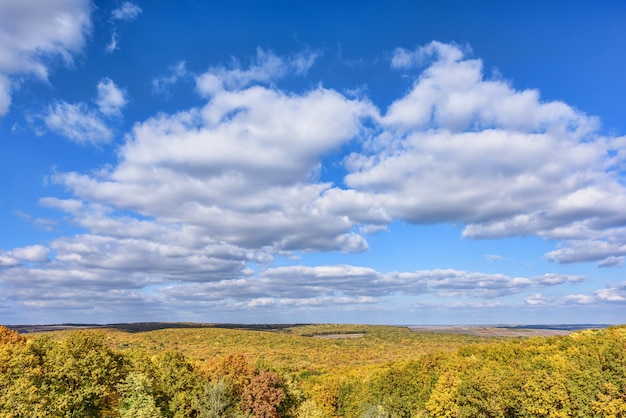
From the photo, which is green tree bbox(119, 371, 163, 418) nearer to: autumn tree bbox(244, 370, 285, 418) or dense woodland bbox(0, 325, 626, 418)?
dense woodland bbox(0, 325, 626, 418)

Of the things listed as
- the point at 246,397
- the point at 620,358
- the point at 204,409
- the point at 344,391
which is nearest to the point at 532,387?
the point at 620,358

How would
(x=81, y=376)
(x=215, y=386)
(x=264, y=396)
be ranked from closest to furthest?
(x=81, y=376) < (x=215, y=386) < (x=264, y=396)

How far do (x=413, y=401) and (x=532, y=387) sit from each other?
30948mm

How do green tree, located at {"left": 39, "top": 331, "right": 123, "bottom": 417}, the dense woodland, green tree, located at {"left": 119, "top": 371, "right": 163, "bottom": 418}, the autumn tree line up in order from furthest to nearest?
the autumn tree, green tree, located at {"left": 39, "top": 331, "right": 123, "bottom": 417}, the dense woodland, green tree, located at {"left": 119, "top": 371, "right": 163, "bottom": 418}

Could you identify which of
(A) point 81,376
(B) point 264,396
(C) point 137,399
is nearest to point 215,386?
(B) point 264,396

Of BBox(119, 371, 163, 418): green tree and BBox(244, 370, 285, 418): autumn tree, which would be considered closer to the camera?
BBox(119, 371, 163, 418): green tree

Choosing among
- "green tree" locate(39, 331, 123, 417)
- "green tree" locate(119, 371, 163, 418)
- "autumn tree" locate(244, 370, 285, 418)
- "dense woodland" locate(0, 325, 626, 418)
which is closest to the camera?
"green tree" locate(119, 371, 163, 418)

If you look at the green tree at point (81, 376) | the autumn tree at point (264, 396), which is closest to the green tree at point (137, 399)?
the green tree at point (81, 376)

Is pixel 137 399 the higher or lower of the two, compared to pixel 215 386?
lower

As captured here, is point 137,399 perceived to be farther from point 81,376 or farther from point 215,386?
point 215,386

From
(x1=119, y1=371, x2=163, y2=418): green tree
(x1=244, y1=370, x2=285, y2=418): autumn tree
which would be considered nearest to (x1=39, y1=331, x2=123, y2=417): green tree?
(x1=119, y1=371, x2=163, y2=418): green tree

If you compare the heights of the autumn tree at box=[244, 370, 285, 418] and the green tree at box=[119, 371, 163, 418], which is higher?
the green tree at box=[119, 371, 163, 418]

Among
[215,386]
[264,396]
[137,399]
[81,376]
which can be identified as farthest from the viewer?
[264,396]

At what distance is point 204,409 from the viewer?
185ft
